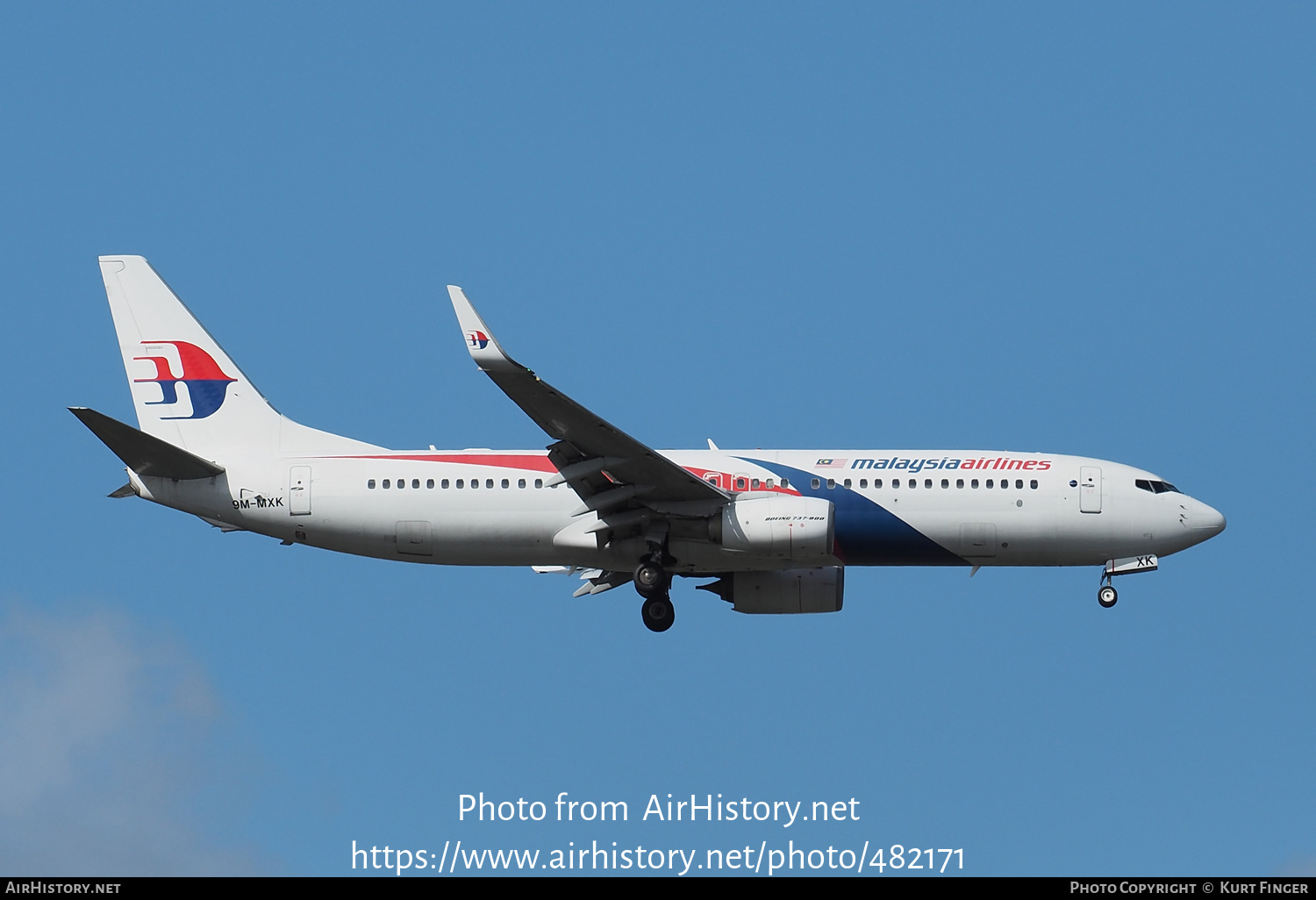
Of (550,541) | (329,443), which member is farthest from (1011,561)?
(329,443)

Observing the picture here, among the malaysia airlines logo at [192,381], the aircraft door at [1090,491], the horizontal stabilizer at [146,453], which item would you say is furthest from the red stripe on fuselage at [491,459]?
the aircraft door at [1090,491]

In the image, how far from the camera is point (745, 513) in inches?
1359

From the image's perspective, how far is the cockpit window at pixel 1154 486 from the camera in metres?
36.9

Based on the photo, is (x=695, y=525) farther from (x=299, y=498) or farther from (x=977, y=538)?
(x=299, y=498)

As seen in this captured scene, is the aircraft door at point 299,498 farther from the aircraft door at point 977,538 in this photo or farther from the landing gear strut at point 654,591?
the aircraft door at point 977,538

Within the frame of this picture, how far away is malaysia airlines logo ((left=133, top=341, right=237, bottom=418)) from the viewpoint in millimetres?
38062

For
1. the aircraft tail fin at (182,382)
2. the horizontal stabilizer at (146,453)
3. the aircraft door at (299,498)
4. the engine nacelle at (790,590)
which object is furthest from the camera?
the engine nacelle at (790,590)

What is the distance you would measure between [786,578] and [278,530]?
38.3 feet

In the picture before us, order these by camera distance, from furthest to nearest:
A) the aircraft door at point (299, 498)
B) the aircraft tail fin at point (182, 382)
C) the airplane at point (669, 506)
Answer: the aircraft tail fin at point (182, 382) → the aircraft door at point (299, 498) → the airplane at point (669, 506)

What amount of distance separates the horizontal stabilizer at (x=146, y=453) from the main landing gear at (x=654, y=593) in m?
9.74

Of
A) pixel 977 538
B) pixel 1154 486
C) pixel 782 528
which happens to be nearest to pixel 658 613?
pixel 782 528

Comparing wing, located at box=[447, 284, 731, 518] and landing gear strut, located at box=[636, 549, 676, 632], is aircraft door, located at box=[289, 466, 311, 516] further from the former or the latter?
landing gear strut, located at box=[636, 549, 676, 632]

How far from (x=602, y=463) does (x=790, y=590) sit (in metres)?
6.51
